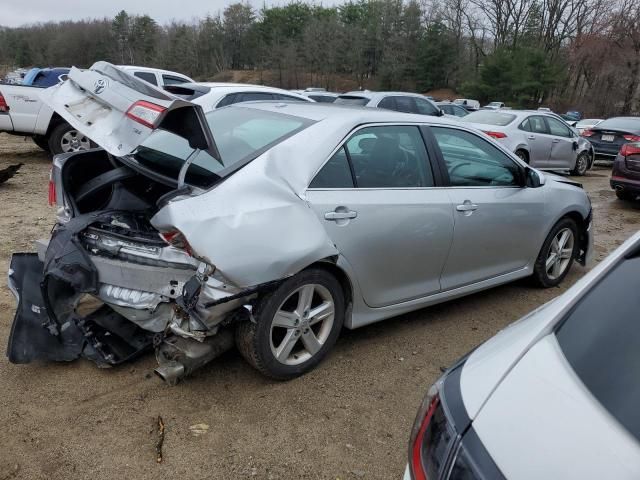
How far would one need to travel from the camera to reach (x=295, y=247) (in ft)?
8.79

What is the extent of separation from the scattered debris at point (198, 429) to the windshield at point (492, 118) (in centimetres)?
952

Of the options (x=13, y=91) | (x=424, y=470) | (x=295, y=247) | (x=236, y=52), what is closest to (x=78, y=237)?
(x=295, y=247)

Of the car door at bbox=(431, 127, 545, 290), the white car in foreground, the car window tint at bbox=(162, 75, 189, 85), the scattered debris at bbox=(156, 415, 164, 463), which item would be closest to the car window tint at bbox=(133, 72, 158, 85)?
the car window tint at bbox=(162, 75, 189, 85)

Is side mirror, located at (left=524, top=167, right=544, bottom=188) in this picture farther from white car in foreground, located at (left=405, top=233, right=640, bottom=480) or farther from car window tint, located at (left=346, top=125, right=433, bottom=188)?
white car in foreground, located at (left=405, top=233, right=640, bottom=480)

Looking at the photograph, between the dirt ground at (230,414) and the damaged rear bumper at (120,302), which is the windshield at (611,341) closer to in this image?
the dirt ground at (230,414)

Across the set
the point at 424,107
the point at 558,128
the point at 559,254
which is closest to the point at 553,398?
the point at 559,254

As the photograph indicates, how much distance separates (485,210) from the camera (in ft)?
12.2

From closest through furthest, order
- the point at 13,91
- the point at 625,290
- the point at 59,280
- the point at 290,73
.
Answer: the point at 625,290 < the point at 59,280 < the point at 13,91 < the point at 290,73

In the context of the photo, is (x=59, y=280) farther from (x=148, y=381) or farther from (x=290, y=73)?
(x=290, y=73)

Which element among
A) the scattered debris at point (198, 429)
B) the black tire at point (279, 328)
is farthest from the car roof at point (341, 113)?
the scattered debris at point (198, 429)

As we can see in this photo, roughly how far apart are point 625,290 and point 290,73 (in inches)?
2576

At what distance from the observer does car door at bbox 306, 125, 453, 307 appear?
2971mm

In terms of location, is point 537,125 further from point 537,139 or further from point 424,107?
point 424,107

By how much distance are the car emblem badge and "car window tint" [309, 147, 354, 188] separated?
1365 mm
